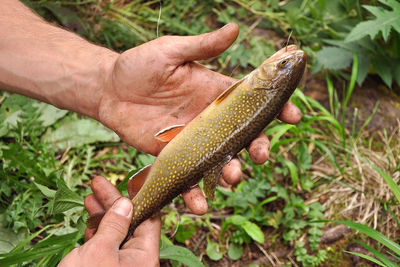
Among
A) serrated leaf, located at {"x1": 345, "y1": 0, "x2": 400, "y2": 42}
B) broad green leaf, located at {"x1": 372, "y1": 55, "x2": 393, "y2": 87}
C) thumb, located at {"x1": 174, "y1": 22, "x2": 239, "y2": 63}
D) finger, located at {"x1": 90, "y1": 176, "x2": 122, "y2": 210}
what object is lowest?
broad green leaf, located at {"x1": 372, "y1": 55, "x2": 393, "y2": 87}

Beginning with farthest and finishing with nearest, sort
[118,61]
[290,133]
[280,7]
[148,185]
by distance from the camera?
[280,7] < [290,133] < [118,61] < [148,185]

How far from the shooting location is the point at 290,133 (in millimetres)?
4336

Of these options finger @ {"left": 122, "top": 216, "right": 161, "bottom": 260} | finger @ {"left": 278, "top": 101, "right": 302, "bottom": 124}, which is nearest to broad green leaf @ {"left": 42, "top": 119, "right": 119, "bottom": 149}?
finger @ {"left": 122, "top": 216, "right": 161, "bottom": 260}

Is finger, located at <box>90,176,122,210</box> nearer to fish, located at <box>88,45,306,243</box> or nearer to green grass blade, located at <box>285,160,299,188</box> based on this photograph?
fish, located at <box>88,45,306,243</box>

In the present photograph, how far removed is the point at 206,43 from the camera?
2.79 meters

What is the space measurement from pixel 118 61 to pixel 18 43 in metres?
1.02

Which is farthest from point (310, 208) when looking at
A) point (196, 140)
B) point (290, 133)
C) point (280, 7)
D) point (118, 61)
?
point (280, 7)

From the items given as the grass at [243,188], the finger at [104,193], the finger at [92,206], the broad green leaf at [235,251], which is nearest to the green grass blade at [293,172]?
the grass at [243,188]

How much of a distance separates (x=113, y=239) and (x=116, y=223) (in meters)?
0.11

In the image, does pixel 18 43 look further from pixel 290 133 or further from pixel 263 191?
pixel 290 133

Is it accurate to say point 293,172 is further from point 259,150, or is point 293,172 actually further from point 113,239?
point 113,239

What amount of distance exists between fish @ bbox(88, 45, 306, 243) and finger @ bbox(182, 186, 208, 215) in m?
0.08

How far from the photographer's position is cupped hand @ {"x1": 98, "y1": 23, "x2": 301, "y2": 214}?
2885mm

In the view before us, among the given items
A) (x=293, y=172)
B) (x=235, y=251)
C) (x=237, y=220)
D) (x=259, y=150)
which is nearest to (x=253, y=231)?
(x=237, y=220)
